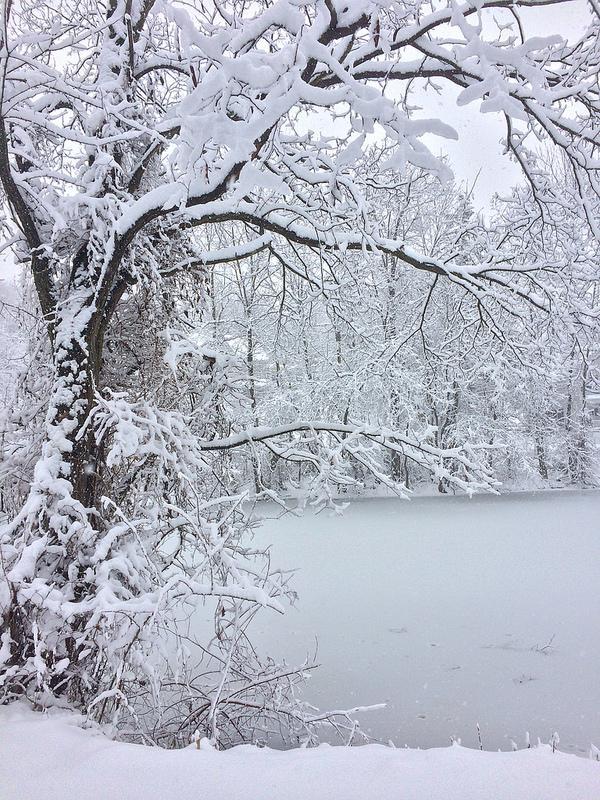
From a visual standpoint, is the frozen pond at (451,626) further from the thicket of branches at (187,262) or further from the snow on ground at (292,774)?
the snow on ground at (292,774)

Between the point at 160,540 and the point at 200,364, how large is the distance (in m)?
1.70

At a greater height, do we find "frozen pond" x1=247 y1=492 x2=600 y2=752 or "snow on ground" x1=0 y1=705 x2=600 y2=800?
"snow on ground" x1=0 y1=705 x2=600 y2=800

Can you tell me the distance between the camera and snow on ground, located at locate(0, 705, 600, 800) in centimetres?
153

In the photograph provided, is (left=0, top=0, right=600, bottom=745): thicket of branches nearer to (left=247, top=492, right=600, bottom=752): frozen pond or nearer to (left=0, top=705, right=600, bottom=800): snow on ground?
(left=0, top=705, right=600, bottom=800): snow on ground

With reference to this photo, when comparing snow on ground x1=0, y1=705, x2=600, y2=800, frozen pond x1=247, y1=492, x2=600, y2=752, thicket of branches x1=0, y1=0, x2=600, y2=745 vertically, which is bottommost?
frozen pond x1=247, y1=492, x2=600, y2=752

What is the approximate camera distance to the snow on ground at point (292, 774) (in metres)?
1.53

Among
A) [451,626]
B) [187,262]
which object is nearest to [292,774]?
[187,262]

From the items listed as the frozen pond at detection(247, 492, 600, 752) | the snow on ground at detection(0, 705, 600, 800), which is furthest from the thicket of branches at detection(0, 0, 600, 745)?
the frozen pond at detection(247, 492, 600, 752)

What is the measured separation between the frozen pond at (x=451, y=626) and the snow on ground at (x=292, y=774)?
152 centimetres

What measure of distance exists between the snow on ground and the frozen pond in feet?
4.98

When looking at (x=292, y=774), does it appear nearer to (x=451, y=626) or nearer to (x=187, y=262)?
(x=187, y=262)

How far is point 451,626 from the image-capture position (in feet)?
20.5

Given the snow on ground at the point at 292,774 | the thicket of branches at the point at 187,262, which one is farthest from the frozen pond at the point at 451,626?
the snow on ground at the point at 292,774

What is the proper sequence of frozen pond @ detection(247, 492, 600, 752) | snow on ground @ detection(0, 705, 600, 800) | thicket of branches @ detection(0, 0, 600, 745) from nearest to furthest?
snow on ground @ detection(0, 705, 600, 800) → thicket of branches @ detection(0, 0, 600, 745) → frozen pond @ detection(247, 492, 600, 752)
